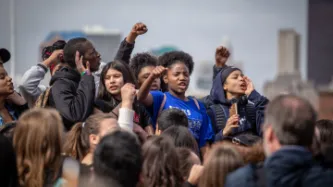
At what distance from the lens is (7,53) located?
335 inches

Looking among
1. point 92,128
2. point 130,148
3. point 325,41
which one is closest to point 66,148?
point 92,128

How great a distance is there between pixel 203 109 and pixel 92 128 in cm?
202

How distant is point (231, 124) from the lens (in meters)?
8.47

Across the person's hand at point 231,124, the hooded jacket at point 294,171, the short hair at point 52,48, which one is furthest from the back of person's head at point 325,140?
the short hair at point 52,48

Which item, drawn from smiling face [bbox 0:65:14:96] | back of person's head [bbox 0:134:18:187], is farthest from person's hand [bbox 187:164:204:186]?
smiling face [bbox 0:65:14:96]

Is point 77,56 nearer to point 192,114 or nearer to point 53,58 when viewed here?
point 53,58

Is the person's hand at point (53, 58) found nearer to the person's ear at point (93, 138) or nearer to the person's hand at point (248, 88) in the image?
the person's hand at point (248, 88)

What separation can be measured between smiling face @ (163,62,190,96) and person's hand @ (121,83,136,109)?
126 centimetres

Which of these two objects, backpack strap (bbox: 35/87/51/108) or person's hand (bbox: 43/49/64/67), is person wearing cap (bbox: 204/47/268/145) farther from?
backpack strap (bbox: 35/87/51/108)

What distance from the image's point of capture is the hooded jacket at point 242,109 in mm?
8672

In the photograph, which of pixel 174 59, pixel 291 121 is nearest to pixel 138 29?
pixel 174 59

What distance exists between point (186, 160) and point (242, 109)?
194cm

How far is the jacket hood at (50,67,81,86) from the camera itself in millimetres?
8281

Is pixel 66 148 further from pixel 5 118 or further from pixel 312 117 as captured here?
pixel 312 117
